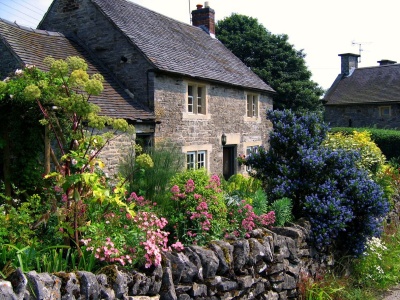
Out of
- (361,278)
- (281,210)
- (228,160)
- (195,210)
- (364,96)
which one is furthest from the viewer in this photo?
(364,96)

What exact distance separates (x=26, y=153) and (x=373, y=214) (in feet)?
22.9

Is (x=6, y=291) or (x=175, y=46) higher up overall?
(x=175, y=46)

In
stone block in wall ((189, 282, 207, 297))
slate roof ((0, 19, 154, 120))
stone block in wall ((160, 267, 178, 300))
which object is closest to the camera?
stone block in wall ((160, 267, 178, 300))

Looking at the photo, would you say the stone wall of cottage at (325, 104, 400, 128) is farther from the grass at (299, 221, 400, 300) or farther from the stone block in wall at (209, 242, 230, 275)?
the stone block in wall at (209, 242, 230, 275)

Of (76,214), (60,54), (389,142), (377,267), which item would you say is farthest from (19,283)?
(389,142)

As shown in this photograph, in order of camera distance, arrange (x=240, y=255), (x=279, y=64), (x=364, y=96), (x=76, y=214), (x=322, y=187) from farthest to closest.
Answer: (x=364, y=96)
(x=279, y=64)
(x=322, y=187)
(x=240, y=255)
(x=76, y=214)

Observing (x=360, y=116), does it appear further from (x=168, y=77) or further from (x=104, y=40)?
(x=104, y=40)

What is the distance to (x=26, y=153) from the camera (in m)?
8.91

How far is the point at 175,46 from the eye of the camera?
16562 mm

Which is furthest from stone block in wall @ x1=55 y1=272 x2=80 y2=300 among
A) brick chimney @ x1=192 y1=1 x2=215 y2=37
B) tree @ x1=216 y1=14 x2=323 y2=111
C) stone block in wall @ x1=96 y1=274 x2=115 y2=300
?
tree @ x1=216 y1=14 x2=323 y2=111

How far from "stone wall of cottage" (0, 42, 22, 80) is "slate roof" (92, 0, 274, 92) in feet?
12.2

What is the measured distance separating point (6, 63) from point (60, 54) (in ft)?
6.14

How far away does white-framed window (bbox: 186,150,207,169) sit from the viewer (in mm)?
15170

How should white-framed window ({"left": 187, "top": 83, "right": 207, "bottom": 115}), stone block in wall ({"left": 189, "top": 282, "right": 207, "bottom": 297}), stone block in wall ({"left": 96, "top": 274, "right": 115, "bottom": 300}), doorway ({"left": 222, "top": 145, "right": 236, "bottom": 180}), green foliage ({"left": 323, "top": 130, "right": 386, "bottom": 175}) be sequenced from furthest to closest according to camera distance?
doorway ({"left": 222, "top": 145, "right": 236, "bottom": 180})
white-framed window ({"left": 187, "top": 83, "right": 207, "bottom": 115})
green foliage ({"left": 323, "top": 130, "right": 386, "bottom": 175})
stone block in wall ({"left": 189, "top": 282, "right": 207, "bottom": 297})
stone block in wall ({"left": 96, "top": 274, "right": 115, "bottom": 300})
